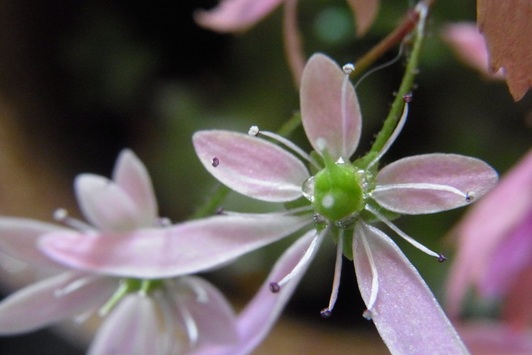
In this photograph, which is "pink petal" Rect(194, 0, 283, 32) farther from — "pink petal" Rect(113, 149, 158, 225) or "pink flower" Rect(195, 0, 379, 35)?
"pink petal" Rect(113, 149, 158, 225)

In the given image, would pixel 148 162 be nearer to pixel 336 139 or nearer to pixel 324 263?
pixel 324 263

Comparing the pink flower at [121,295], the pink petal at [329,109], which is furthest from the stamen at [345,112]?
the pink flower at [121,295]

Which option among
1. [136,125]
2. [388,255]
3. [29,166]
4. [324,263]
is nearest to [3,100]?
[29,166]

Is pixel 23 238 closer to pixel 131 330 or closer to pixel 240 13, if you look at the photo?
pixel 131 330

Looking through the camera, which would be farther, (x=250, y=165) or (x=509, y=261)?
(x=509, y=261)

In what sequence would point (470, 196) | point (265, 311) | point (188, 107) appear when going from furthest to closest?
point (188, 107), point (265, 311), point (470, 196)

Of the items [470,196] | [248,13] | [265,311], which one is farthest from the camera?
[248,13]

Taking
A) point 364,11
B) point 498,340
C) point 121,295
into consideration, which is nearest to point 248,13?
point 364,11
